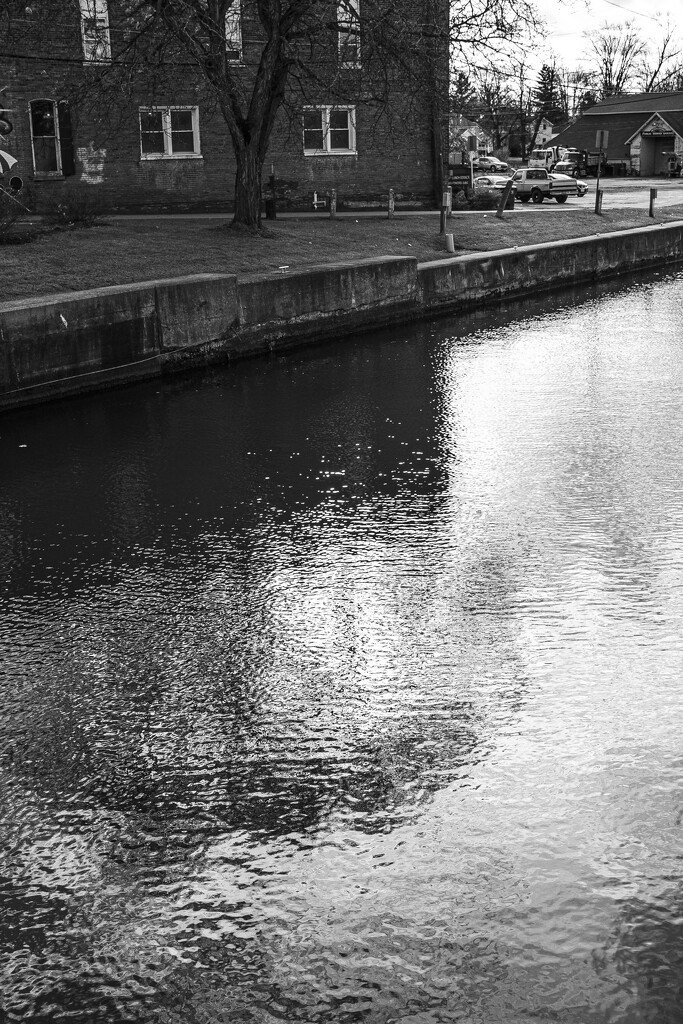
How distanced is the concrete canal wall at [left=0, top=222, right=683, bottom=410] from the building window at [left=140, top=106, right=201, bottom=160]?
610 inches

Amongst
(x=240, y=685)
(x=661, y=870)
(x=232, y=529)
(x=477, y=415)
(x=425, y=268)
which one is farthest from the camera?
(x=425, y=268)

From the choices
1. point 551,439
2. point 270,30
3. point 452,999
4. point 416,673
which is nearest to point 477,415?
point 551,439

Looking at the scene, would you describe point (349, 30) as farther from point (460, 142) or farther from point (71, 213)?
point (460, 142)

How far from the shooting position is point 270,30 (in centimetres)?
2019

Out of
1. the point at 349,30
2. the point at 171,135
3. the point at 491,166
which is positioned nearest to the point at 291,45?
the point at 349,30

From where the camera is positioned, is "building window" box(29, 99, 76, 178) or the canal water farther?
"building window" box(29, 99, 76, 178)

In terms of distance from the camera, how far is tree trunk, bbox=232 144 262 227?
70.6 ft

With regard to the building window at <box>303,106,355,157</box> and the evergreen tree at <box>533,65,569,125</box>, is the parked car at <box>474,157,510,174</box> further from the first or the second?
the building window at <box>303,106,355,157</box>

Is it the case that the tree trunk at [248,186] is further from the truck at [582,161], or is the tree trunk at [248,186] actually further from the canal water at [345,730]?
the truck at [582,161]

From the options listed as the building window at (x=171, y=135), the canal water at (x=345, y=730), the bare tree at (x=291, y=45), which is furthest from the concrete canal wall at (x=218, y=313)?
the building window at (x=171, y=135)

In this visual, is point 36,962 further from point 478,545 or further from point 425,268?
point 425,268

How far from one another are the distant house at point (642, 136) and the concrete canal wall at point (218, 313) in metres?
63.9

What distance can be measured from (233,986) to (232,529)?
15.2 ft

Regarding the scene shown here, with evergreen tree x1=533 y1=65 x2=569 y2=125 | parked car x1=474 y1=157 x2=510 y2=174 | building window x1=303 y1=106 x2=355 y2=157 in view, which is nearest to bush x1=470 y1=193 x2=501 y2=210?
building window x1=303 y1=106 x2=355 y2=157
